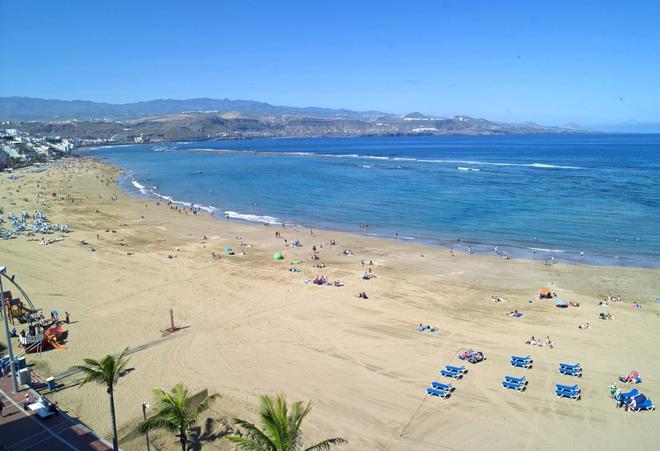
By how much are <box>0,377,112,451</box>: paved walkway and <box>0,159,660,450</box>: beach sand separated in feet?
3.31

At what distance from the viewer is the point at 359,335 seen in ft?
78.3

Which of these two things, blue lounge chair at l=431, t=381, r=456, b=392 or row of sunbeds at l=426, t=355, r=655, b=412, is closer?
row of sunbeds at l=426, t=355, r=655, b=412

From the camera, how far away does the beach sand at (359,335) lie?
55.7 ft

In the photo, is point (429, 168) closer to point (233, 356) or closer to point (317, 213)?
point (317, 213)

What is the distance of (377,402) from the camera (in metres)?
18.1

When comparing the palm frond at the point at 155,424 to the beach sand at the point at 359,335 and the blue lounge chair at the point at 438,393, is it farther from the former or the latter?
the blue lounge chair at the point at 438,393

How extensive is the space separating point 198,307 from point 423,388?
585 inches

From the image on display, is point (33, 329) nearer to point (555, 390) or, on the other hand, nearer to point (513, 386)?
point (513, 386)

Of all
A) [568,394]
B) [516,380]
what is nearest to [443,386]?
[516,380]

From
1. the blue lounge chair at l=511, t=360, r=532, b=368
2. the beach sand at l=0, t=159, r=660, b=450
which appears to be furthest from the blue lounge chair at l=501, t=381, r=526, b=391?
the blue lounge chair at l=511, t=360, r=532, b=368

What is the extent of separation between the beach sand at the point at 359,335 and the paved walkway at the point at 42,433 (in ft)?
3.31

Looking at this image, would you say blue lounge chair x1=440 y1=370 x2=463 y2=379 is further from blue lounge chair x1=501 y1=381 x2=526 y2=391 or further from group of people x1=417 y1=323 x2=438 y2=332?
group of people x1=417 y1=323 x2=438 y2=332

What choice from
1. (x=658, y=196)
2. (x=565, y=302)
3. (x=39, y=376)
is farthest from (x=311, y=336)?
(x=658, y=196)

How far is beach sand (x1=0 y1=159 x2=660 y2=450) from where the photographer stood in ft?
55.7
